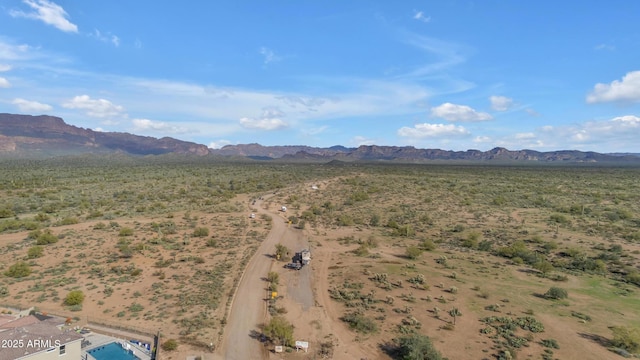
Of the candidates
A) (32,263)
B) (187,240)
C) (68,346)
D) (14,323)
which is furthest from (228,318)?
(32,263)

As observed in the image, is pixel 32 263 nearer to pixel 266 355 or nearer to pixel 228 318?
pixel 228 318

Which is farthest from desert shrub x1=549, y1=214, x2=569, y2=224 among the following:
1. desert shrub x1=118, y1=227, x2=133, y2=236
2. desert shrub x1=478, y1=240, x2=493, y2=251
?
desert shrub x1=118, y1=227, x2=133, y2=236

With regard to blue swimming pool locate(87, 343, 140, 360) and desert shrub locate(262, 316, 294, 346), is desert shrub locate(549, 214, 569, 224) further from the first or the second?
blue swimming pool locate(87, 343, 140, 360)

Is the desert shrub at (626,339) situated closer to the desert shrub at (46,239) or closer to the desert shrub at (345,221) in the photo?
the desert shrub at (345,221)

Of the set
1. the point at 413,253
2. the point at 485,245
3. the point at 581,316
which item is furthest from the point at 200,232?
the point at 581,316

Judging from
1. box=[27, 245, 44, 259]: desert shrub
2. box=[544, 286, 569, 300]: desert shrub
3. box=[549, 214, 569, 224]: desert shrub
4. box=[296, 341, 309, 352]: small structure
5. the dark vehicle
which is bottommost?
box=[296, 341, 309, 352]: small structure

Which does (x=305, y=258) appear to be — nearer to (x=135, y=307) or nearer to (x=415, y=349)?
(x=135, y=307)
